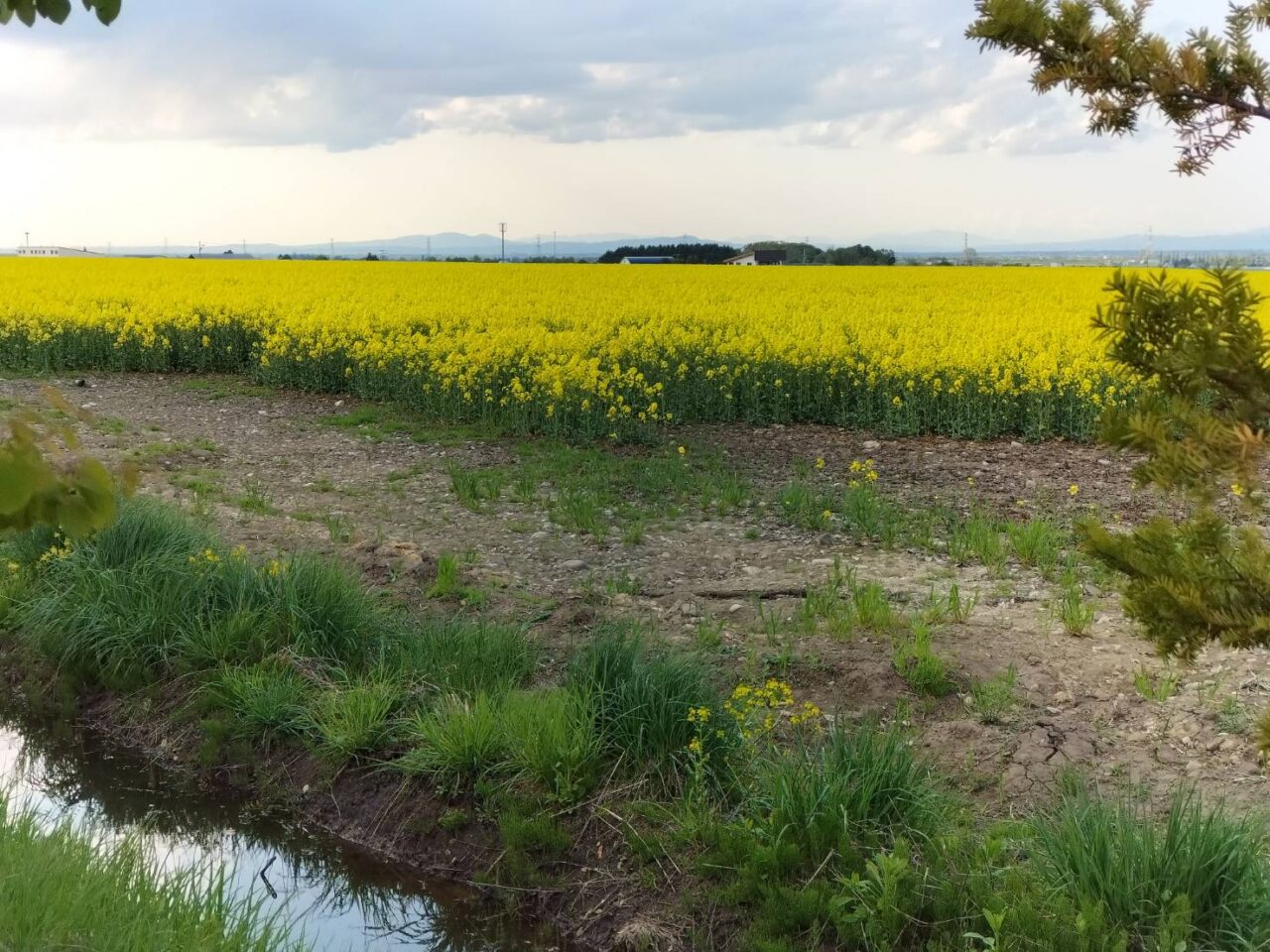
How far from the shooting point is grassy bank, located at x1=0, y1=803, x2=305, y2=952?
3256mm

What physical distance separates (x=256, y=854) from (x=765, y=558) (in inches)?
161

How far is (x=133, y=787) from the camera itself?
555cm

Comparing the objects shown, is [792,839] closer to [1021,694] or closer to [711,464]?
[1021,694]

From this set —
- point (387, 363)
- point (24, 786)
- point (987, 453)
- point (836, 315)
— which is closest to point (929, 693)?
point (24, 786)

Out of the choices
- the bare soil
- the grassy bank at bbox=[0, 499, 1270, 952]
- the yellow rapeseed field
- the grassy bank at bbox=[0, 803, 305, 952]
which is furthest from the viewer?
the yellow rapeseed field

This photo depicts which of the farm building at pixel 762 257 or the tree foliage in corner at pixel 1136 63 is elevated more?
the farm building at pixel 762 257

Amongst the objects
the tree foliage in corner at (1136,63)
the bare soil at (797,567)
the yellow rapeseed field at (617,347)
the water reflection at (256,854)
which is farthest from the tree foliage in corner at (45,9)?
the yellow rapeseed field at (617,347)

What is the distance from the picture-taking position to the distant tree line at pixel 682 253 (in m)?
49.2

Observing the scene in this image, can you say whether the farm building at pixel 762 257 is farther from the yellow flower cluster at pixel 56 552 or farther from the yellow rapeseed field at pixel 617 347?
the yellow flower cluster at pixel 56 552

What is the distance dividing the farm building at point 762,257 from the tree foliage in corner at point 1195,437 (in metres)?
47.6

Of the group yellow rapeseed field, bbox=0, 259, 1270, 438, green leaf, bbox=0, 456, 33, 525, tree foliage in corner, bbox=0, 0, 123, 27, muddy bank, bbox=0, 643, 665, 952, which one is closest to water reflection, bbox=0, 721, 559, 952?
muddy bank, bbox=0, 643, 665, 952

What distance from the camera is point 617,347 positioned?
1462cm

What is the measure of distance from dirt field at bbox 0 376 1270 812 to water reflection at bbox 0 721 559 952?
1766 millimetres

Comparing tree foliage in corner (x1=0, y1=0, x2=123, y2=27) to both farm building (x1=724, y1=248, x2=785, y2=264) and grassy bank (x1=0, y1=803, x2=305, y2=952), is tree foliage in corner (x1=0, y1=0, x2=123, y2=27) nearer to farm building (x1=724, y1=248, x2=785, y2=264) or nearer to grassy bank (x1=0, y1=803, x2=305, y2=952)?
grassy bank (x1=0, y1=803, x2=305, y2=952)
